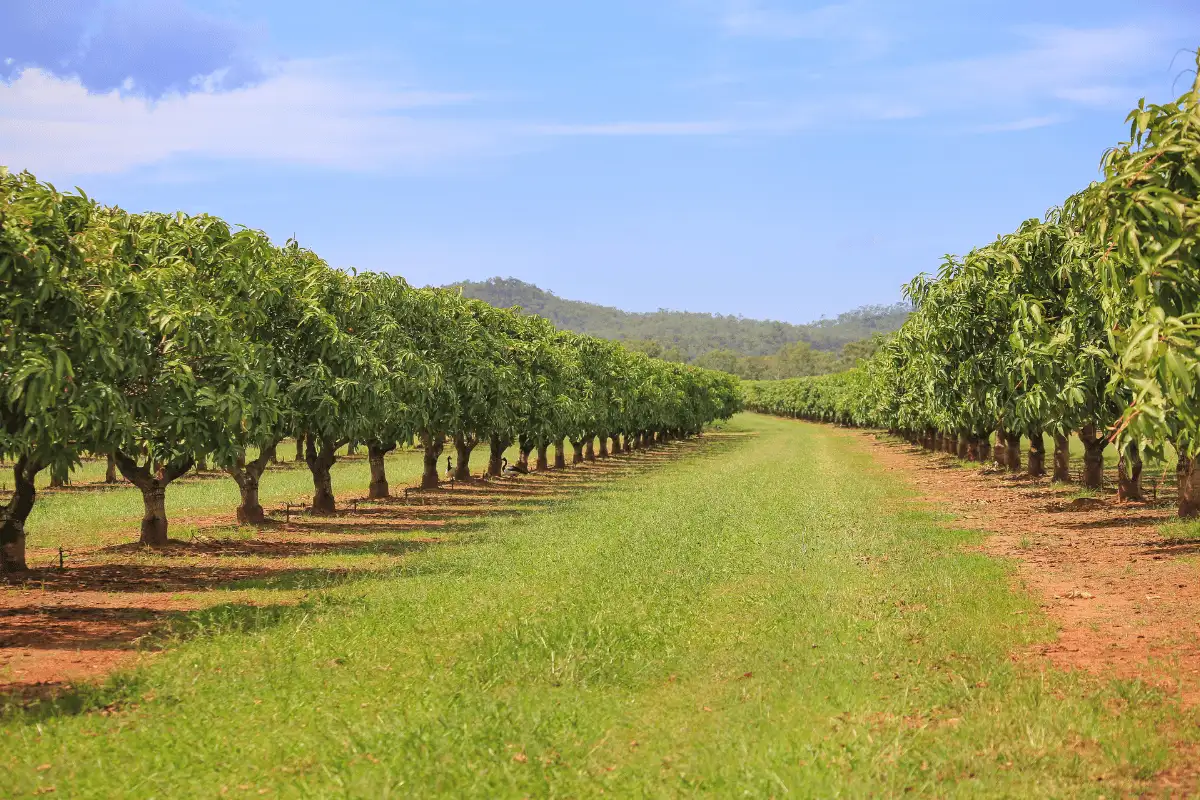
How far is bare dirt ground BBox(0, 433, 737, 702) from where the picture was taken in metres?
12.9

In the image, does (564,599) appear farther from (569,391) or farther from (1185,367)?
(569,391)

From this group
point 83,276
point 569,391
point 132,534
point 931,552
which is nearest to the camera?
point 83,276

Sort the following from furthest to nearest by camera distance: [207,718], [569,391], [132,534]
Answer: [569,391] → [132,534] → [207,718]

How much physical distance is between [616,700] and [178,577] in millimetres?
12131

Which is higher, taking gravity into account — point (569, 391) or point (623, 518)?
point (569, 391)

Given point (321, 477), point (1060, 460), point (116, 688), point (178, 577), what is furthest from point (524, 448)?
point (116, 688)

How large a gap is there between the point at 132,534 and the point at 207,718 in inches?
713

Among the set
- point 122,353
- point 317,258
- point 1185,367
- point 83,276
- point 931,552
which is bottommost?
point 931,552

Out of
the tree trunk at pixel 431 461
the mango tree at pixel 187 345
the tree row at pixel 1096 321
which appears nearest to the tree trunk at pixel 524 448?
the tree trunk at pixel 431 461

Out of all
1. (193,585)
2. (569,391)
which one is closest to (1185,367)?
(193,585)

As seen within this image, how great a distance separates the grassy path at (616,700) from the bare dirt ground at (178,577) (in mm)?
1157

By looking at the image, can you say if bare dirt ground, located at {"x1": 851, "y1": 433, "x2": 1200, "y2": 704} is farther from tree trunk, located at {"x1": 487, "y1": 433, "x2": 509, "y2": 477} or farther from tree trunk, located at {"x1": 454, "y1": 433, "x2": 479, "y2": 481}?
tree trunk, located at {"x1": 454, "y1": 433, "x2": 479, "y2": 481}

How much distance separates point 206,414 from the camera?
17.5 m

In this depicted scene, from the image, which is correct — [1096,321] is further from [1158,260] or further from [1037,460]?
[1037,460]
